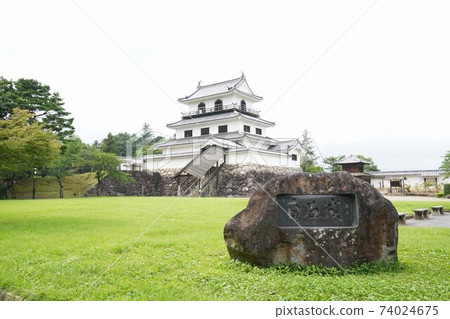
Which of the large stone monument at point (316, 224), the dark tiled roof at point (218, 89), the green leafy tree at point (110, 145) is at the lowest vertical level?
the large stone monument at point (316, 224)

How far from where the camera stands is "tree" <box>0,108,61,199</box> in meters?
10.3

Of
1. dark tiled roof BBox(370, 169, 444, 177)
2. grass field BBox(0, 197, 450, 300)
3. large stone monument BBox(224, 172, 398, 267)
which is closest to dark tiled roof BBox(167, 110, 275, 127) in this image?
dark tiled roof BBox(370, 169, 444, 177)

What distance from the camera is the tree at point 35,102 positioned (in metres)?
27.7

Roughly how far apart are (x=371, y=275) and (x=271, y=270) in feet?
4.74

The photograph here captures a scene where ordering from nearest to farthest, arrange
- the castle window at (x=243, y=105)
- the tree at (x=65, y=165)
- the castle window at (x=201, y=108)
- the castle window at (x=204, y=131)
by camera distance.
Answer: the tree at (x=65, y=165) < the castle window at (x=204, y=131) < the castle window at (x=243, y=105) < the castle window at (x=201, y=108)

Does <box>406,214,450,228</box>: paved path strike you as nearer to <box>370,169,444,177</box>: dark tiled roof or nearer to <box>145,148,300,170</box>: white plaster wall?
<box>145,148,300,170</box>: white plaster wall

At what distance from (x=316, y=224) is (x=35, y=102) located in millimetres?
30223

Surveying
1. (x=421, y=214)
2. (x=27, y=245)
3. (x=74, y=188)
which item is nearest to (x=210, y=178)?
(x=74, y=188)

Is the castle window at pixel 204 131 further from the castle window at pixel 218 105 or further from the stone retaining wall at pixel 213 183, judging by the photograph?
the stone retaining wall at pixel 213 183

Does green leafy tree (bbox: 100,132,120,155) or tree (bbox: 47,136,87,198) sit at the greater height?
green leafy tree (bbox: 100,132,120,155)

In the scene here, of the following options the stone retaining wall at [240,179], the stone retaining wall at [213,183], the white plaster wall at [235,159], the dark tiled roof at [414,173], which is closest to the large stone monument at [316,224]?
the stone retaining wall at [213,183]

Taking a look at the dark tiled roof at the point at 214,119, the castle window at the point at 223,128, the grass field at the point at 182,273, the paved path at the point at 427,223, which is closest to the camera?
the grass field at the point at 182,273

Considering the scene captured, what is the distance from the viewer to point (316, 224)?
5395 mm

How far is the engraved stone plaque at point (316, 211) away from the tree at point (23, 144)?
8632mm
